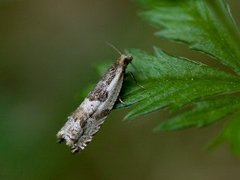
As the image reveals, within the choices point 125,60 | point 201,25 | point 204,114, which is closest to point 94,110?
point 125,60

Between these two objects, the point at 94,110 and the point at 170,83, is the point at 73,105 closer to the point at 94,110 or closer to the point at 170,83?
the point at 94,110

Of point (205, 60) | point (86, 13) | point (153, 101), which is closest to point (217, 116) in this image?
point (153, 101)

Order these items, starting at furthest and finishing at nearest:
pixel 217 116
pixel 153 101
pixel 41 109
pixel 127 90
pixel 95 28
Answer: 1. pixel 95 28
2. pixel 41 109
3. pixel 127 90
4. pixel 153 101
5. pixel 217 116

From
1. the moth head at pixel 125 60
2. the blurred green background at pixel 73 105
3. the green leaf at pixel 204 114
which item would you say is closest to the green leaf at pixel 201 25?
the moth head at pixel 125 60

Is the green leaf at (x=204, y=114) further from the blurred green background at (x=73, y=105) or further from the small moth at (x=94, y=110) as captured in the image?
the blurred green background at (x=73, y=105)

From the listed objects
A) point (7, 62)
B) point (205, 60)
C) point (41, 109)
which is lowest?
point (205, 60)

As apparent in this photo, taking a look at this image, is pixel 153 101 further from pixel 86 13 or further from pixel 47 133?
pixel 86 13
